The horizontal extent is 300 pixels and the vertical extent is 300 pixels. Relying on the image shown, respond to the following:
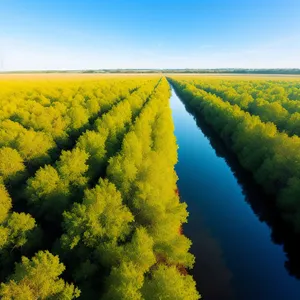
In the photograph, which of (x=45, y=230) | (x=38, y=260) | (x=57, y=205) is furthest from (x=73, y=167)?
(x=38, y=260)

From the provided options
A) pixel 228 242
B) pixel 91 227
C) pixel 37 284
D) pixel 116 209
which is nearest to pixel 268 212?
Answer: pixel 228 242

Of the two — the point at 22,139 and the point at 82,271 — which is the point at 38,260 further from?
the point at 22,139

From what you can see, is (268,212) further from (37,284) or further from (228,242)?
(37,284)

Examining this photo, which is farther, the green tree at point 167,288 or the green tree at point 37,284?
the green tree at point 167,288

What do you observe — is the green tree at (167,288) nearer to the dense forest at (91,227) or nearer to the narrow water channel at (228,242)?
the dense forest at (91,227)

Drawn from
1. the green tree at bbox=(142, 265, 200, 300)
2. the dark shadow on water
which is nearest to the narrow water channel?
the dark shadow on water

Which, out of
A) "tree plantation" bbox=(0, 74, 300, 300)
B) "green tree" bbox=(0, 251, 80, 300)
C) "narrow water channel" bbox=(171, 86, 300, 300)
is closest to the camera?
"green tree" bbox=(0, 251, 80, 300)

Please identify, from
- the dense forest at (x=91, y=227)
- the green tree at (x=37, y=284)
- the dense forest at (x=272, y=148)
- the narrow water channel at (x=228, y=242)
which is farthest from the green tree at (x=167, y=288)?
the dense forest at (x=272, y=148)

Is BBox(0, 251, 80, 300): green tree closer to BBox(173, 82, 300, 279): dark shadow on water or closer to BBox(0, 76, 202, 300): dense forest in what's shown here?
BBox(0, 76, 202, 300): dense forest
